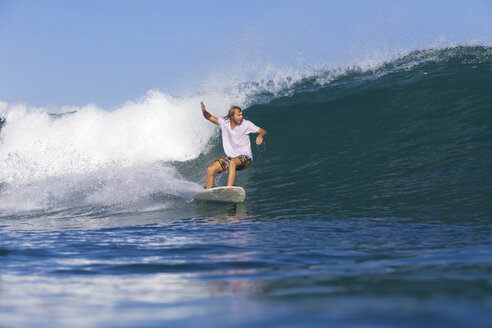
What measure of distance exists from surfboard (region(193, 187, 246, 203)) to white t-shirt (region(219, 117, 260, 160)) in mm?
772

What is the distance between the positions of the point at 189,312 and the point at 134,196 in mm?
6089

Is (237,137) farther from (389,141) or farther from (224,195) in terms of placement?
(389,141)

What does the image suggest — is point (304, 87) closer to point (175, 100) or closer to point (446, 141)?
point (175, 100)

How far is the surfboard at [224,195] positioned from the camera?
7565mm

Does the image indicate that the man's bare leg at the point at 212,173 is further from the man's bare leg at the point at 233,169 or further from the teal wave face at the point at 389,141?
the teal wave face at the point at 389,141

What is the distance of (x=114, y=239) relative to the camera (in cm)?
489

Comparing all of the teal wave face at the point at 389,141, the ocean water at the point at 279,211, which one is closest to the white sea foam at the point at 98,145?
the ocean water at the point at 279,211

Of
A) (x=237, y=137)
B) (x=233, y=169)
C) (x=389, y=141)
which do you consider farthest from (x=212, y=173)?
(x=389, y=141)

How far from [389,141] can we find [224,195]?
14.3 ft

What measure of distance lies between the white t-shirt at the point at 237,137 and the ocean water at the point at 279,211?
81 cm

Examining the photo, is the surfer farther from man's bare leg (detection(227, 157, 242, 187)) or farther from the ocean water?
the ocean water

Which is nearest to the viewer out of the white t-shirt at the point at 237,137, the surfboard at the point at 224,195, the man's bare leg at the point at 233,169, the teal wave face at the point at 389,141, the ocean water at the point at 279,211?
the ocean water at the point at 279,211

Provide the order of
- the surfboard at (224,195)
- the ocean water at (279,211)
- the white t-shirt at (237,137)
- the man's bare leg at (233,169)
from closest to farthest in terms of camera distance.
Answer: the ocean water at (279,211)
the surfboard at (224,195)
the man's bare leg at (233,169)
the white t-shirt at (237,137)

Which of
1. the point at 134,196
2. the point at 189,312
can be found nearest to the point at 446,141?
the point at 134,196
